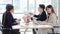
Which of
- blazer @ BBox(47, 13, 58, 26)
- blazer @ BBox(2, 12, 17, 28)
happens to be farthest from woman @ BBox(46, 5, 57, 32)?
blazer @ BBox(2, 12, 17, 28)

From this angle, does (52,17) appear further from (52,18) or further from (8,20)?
(8,20)

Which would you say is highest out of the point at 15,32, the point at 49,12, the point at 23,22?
the point at 49,12

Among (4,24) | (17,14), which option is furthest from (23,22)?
(17,14)

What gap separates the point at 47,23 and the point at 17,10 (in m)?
2.61

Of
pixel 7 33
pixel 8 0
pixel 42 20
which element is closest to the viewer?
pixel 7 33

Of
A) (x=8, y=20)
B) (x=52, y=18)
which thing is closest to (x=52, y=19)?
(x=52, y=18)

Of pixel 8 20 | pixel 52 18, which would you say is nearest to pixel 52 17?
pixel 52 18

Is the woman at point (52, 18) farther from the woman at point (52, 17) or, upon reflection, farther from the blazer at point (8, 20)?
the blazer at point (8, 20)

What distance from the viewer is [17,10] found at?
6.12 m

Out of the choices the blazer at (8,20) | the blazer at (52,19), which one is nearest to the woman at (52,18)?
the blazer at (52,19)

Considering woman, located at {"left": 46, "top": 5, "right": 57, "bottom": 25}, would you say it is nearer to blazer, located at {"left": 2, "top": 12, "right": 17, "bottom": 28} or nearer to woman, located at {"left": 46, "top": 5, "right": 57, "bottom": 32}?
woman, located at {"left": 46, "top": 5, "right": 57, "bottom": 32}

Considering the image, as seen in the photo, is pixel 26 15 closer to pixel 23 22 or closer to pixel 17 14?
pixel 23 22

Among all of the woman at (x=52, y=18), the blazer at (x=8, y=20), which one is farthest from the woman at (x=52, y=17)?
the blazer at (x=8, y=20)

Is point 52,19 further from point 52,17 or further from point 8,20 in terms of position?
Answer: point 8,20
